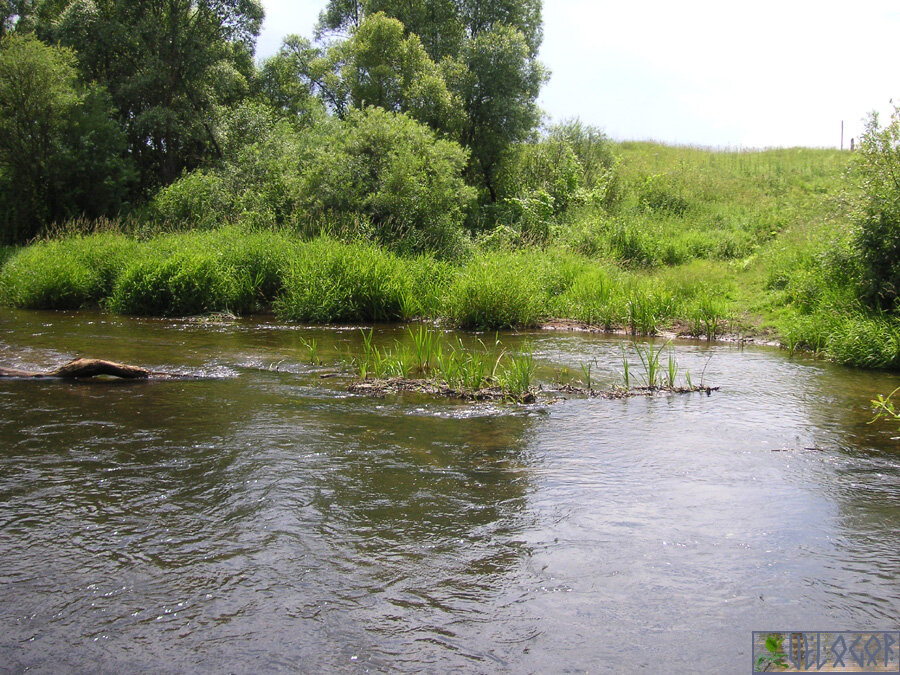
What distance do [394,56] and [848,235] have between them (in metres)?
20.9

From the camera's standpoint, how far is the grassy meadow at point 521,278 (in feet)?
47.8

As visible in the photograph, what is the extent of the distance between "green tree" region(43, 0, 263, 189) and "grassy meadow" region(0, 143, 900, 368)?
10.6m

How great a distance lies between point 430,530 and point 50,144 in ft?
95.4

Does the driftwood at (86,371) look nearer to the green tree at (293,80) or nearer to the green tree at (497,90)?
the green tree at (497,90)

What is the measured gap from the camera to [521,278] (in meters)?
16.6

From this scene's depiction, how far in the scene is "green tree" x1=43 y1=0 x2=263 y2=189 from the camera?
31.0 meters

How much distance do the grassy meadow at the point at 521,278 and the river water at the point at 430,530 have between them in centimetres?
573

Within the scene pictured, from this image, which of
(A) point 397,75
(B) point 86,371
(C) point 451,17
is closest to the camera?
(B) point 86,371

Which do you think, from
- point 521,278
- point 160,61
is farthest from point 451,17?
point 521,278

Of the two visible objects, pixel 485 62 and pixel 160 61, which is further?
pixel 160 61

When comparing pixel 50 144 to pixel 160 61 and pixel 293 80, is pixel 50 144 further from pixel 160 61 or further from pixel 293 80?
pixel 293 80

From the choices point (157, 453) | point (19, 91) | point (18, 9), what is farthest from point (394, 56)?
point (157, 453)

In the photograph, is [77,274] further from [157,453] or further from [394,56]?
[394,56]

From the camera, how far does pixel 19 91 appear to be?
86.5ft
